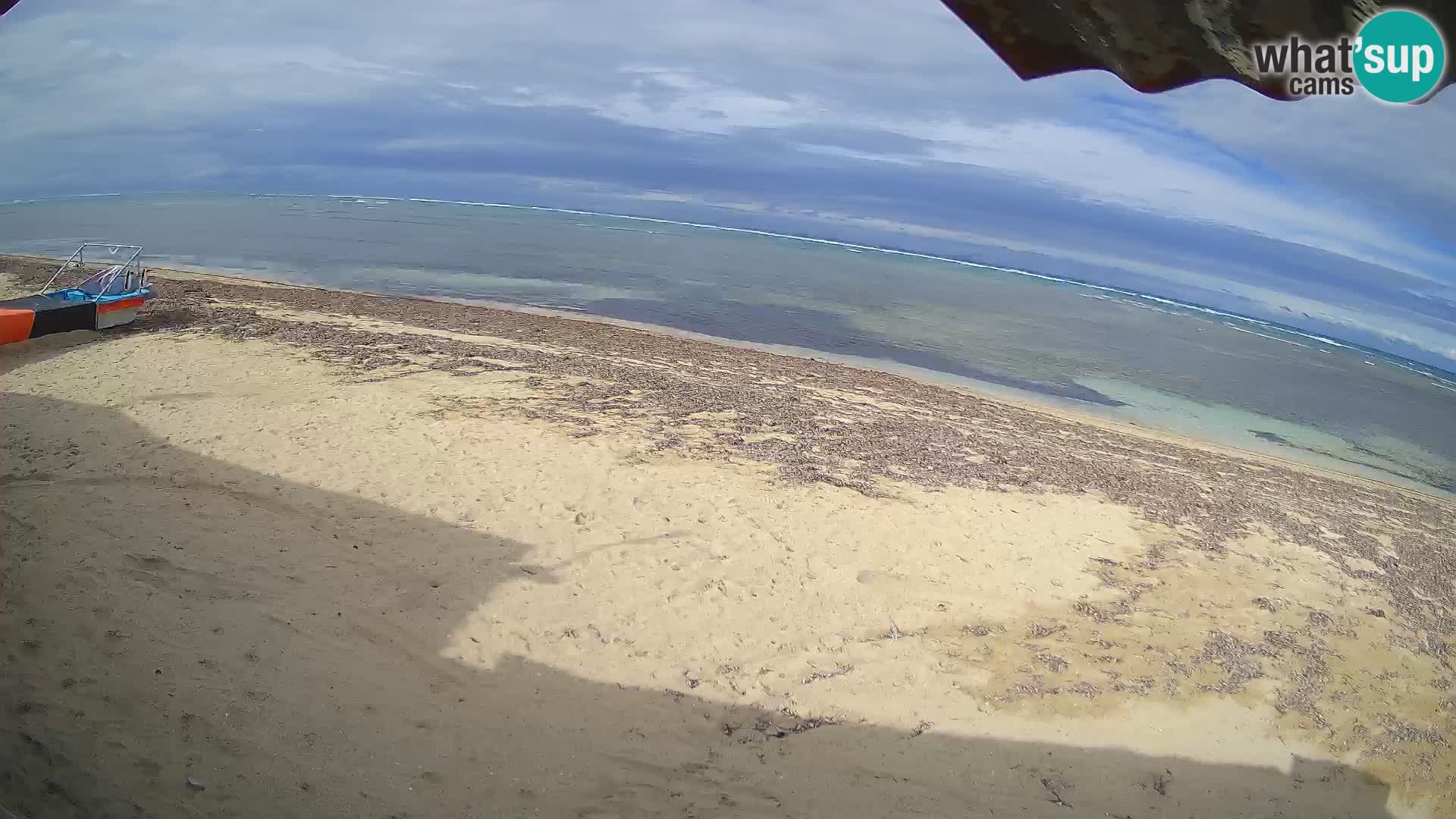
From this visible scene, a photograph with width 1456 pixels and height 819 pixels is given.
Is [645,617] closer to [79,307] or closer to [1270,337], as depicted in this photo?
[79,307]

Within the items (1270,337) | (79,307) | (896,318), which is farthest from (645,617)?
(1270,337)

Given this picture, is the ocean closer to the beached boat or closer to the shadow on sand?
the beached boat

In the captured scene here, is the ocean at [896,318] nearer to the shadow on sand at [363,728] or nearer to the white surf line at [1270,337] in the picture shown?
the white surf line at [1270,337]

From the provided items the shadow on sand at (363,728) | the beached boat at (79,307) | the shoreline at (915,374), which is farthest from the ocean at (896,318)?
the shadow on sand at (363,728)

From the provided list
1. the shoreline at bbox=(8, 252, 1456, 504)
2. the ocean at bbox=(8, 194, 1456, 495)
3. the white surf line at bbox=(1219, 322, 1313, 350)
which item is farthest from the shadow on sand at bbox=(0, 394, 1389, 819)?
the white surf line at bbox=(1219, 322, 1313, 350)

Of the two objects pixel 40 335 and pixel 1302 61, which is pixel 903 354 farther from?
pixel 1302 61

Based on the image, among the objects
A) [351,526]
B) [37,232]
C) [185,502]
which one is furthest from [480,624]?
[37,232]

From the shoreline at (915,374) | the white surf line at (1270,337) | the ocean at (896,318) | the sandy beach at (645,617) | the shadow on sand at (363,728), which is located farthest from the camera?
the white surf line at (1270,337)
